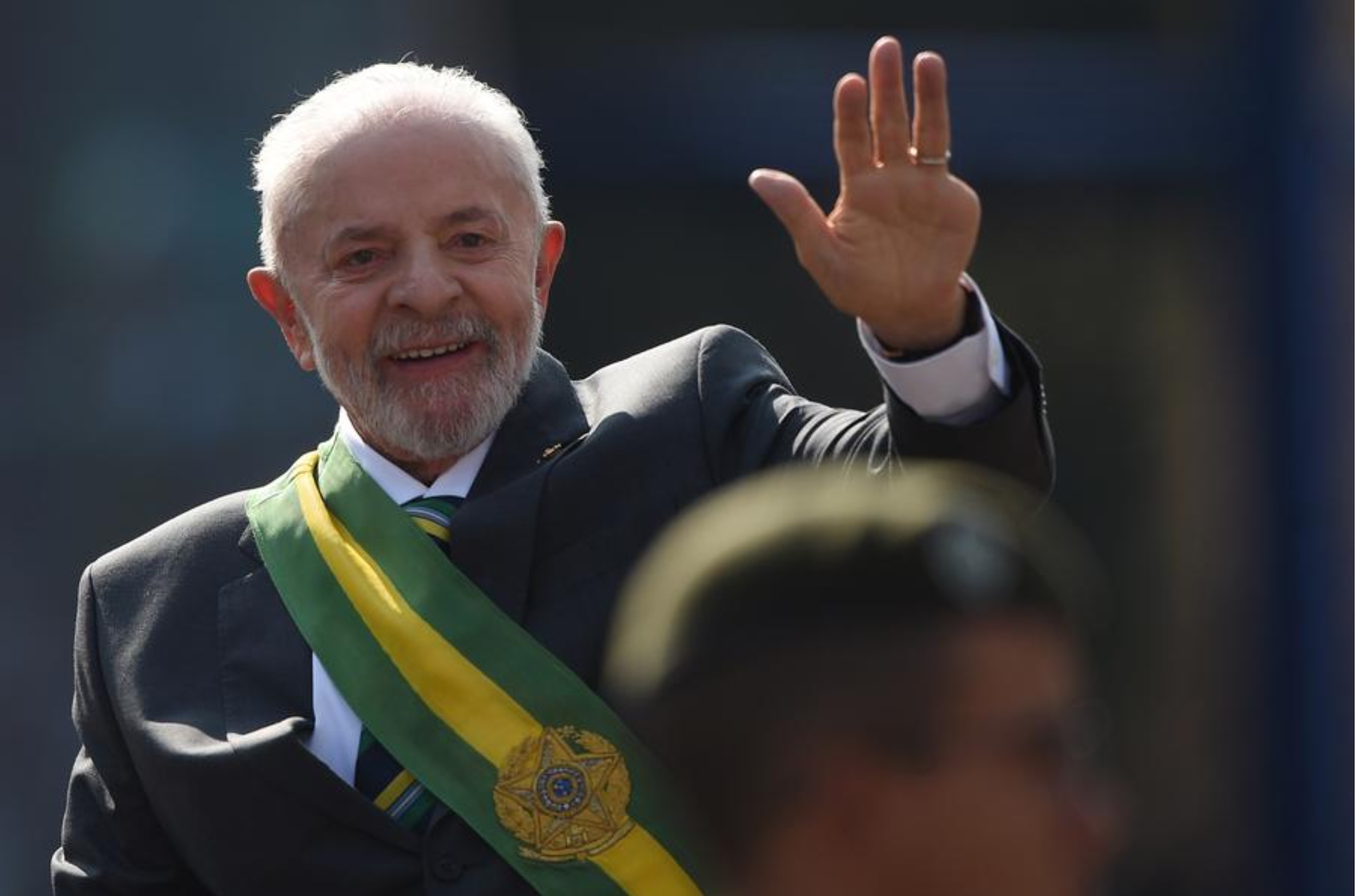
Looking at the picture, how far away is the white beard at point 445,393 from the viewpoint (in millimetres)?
3453

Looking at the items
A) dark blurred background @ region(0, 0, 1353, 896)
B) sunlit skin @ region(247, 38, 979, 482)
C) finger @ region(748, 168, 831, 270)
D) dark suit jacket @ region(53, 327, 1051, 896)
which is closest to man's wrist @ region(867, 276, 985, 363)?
finger @ region(748, 168, 831, 270)

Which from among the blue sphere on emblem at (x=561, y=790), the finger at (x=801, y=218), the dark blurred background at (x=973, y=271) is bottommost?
the dark blurred background at (x=973, y=271)

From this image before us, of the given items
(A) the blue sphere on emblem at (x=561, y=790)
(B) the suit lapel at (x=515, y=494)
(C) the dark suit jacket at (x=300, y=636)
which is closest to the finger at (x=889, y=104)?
(C) the dark suit jacket at (x=300, y=636)

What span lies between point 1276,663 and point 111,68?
11.6ft

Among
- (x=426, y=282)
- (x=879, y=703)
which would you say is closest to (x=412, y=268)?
(x=426, y=282)

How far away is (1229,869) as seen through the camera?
21.6 ft

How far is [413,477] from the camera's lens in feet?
11.7

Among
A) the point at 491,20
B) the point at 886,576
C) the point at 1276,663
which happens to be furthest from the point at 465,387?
the point at 1276,663

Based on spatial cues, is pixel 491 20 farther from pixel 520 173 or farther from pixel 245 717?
pixel 245 717

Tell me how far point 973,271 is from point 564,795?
3.73 metres

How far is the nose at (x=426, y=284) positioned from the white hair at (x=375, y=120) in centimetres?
19

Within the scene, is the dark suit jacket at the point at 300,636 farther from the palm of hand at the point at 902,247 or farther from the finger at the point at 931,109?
the finger at the point at 931,109

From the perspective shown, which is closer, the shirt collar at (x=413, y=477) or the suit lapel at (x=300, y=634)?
the suit lapel at (x=300, y=634)

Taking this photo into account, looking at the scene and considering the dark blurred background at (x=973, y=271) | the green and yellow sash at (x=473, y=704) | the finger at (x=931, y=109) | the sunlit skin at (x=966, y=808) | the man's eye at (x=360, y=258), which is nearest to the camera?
the sunlit skin at (x=966, y=808)
